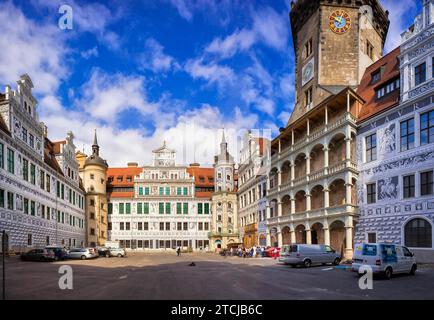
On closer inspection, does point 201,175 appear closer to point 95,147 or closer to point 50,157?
point 95,147

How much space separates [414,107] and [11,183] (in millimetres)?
35142

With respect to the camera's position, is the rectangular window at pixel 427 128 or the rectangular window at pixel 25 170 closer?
the rectangular window at pixel 427 128

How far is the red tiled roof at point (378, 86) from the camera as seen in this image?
32678 millimetres

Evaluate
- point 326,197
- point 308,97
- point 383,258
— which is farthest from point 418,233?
point 308,97

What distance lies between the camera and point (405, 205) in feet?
95.8

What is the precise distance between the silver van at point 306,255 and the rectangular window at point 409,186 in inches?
281

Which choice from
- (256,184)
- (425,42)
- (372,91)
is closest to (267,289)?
(425,42)

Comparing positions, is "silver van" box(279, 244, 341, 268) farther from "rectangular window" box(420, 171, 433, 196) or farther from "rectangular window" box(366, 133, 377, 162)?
"rectangular window" box(366, 133, 377, 162)

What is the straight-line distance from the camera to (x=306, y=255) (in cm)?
2883

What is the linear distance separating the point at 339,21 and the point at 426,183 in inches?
932

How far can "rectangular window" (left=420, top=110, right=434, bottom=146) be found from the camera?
27562mm

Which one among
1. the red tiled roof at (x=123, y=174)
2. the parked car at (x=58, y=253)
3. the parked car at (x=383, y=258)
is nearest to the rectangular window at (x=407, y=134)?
the parked car at (x=383, y=258)

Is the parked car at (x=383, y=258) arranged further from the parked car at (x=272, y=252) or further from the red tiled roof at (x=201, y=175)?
the red tiled roof at (x=201, y=175)

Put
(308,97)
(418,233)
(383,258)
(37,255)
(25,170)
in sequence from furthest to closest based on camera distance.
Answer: (308,97) < (25,170) < (37,255) < (418,233) < (383,258)
